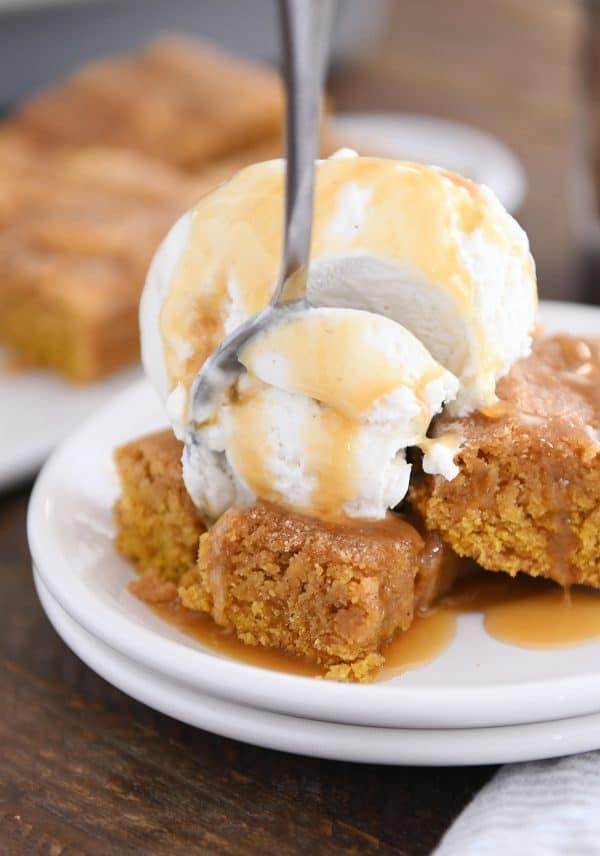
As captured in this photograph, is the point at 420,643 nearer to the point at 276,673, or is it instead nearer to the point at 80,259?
the point at 276,673

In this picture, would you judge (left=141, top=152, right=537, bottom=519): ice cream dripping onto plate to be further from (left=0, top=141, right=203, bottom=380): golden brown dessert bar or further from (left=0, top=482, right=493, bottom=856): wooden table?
(left=0, top=141, right=203, bottom=380): golden brown dessert bar

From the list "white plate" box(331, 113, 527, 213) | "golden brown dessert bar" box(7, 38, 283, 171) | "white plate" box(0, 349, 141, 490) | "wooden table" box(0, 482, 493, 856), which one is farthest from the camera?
"golden brown dessert bar" box(7, 38, 283, 171)

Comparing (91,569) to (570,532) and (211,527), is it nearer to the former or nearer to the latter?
(211,527)

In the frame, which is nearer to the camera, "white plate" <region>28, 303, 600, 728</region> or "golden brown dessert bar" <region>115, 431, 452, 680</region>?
"white plate" <region>28, 303, 600, 728</region>

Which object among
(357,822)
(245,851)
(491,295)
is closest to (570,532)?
(491,295)

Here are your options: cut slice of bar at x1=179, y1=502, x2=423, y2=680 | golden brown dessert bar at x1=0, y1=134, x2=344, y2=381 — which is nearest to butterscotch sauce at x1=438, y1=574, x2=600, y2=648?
cut slice of bar at x1=179, y1=502, x2=423, y2=680

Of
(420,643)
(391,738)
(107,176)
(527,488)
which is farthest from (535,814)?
(107,176)
